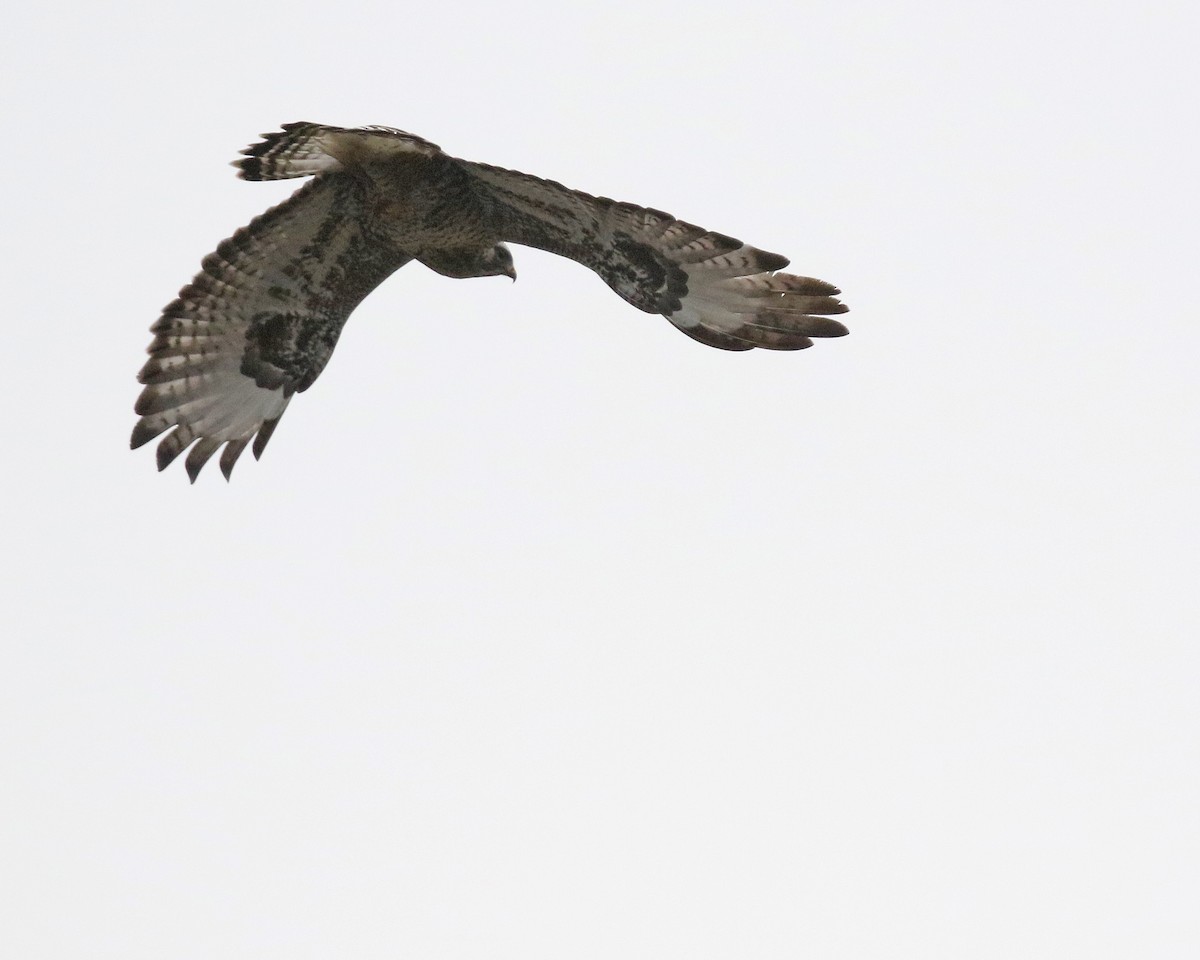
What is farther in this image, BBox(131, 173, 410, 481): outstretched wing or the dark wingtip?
BBox(131, 173, 410, 481): outstretched wing

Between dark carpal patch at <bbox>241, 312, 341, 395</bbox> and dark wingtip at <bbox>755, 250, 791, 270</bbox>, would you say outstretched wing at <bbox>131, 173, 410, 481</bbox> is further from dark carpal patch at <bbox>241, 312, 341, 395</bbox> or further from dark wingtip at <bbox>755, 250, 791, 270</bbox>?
dark wingtip at <bbox>755, 250, 791, 270</bbox>

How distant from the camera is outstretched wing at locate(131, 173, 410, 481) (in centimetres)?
1196

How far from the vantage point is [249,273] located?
1207cm

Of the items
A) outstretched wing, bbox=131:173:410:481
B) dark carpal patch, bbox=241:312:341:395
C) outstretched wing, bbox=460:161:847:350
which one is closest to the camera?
outstretched wing, bbox=460:161:847:350

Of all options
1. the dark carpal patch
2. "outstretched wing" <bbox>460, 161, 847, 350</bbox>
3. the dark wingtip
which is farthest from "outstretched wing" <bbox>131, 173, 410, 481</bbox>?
the dark wingtip

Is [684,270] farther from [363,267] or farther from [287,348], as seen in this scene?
[287,348]

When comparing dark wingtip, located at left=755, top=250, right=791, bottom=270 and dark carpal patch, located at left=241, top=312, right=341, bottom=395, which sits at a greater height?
dark wingtip, located at left=755, top=250, right=791, bottom=270

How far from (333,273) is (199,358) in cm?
101

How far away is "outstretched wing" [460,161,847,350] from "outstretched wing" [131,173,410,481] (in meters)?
1.34

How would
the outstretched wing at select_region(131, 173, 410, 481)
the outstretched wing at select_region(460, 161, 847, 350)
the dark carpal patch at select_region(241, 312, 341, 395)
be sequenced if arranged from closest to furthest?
1. the outstretched wing at select_region(460, 161, 847, 350)
2. the outstretched wing at select_region(131, 173, 410, 481)
3. the dark carpal patch at select_region(241, 312, 341, 395)

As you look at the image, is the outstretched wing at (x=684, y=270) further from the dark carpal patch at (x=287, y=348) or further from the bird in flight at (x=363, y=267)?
the dark carpal patch at (x=287, y=348)

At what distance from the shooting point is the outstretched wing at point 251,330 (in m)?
12.0

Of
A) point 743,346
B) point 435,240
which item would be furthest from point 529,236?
point 743,346

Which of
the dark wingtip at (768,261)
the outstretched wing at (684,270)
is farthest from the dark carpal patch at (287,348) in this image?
the dark wingtip at (768,261)
